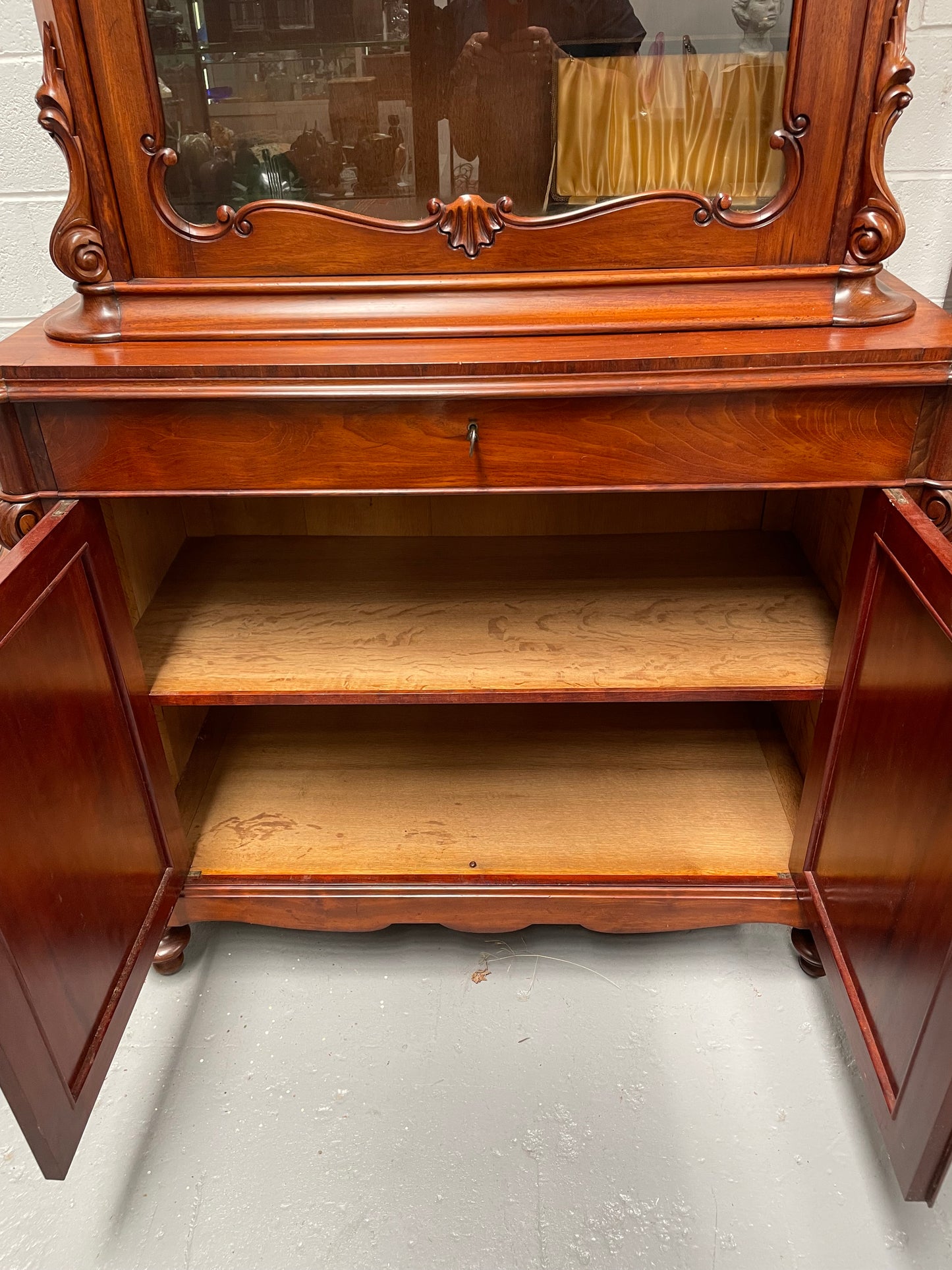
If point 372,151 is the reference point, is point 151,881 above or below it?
below

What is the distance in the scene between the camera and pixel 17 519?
1059mm

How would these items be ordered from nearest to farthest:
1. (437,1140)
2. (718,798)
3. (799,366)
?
(799,366), (437,1140), (718,798)

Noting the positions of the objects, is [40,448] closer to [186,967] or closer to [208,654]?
[208,654]

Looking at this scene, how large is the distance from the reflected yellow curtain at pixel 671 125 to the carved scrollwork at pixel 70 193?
49 centimetres

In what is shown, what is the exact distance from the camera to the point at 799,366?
97cm

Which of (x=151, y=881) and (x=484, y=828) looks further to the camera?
(x=484, y=828)

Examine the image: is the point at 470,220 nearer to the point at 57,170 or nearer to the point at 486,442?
the point at 486,442

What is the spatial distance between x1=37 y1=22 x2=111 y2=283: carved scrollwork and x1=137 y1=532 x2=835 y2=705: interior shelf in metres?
0.50

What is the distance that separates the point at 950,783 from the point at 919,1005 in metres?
0.23

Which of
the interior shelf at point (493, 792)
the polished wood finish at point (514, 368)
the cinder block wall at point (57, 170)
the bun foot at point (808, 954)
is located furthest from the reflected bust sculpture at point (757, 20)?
the bun foot at point (808, 954)

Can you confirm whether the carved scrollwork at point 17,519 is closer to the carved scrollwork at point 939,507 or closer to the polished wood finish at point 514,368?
the polished wood finish at point 514,368

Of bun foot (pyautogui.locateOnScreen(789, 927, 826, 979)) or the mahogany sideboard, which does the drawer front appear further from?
bun foot (pyautogui.locateOnScreen(789, 927, 826, 979))

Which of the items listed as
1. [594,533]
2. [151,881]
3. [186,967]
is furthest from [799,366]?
[186,967]

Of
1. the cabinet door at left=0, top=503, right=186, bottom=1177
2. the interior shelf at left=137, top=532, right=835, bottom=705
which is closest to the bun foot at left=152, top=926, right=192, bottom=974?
the cabinet door at left=0, top=503, right=186, bottom=1177
